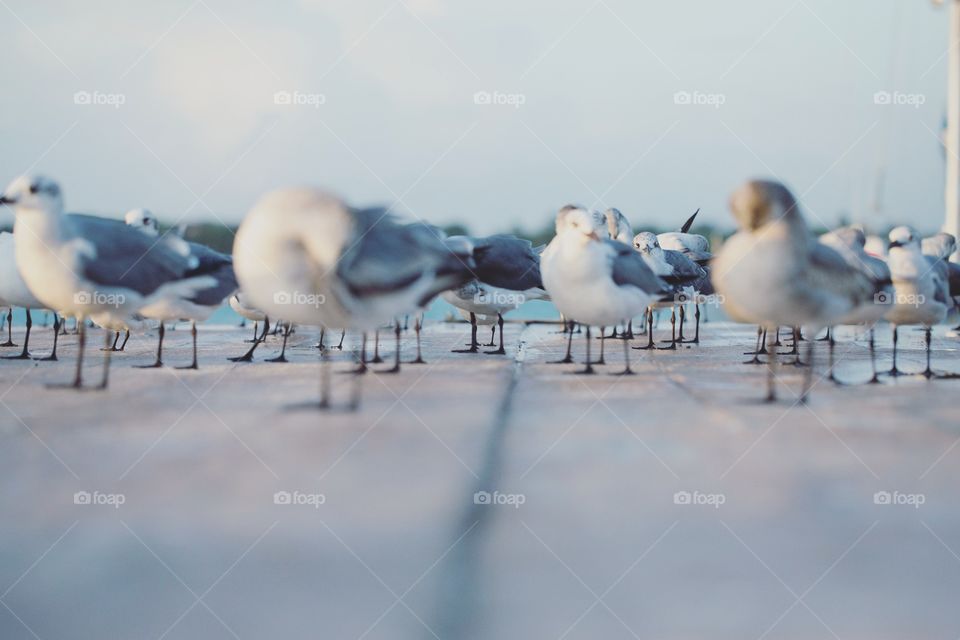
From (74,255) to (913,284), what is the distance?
221 inches

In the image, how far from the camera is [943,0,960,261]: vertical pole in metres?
12.8

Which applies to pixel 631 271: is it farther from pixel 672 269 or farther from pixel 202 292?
pixel 202 292

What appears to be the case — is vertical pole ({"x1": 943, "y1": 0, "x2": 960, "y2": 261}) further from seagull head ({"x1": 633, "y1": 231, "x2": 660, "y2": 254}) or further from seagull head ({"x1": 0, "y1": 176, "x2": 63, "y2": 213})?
seagull head ({"x1": 0, "y1": 176, "x2": 63, "y2": 213})

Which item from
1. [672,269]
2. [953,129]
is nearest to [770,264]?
[672,269]

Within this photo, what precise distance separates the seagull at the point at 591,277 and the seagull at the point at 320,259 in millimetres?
1747

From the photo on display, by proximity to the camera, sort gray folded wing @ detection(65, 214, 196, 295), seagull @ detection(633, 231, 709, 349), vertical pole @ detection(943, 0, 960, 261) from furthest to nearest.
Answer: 1. vertical pole @ detection(943, 0, 960, 261)
2. seagull @ detection(633, 231, 709, 349)
3. gray folded wing @ detection(65, 214, 196, 295)

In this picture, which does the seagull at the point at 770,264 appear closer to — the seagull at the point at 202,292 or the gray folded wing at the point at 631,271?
the gray folded wing at the point at 631,271

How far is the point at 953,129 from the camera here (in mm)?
12914

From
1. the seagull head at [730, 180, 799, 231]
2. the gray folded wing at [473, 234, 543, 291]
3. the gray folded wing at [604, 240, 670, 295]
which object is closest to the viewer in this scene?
the seagull head at [730, 180, 799, 231]

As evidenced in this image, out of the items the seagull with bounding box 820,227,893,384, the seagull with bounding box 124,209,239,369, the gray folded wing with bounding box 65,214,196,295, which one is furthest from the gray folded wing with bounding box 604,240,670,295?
the gray folded wing with bounding box 65,214,196,295

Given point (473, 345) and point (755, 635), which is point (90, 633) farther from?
point (473, 345)

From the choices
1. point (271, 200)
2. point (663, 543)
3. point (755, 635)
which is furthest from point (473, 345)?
point (755, 635)

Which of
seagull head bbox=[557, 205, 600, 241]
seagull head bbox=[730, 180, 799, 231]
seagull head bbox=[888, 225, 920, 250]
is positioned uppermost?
seagull head bbox=[730, 180, 799, 231]

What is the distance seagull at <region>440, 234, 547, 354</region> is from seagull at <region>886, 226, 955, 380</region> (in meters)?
2.95
